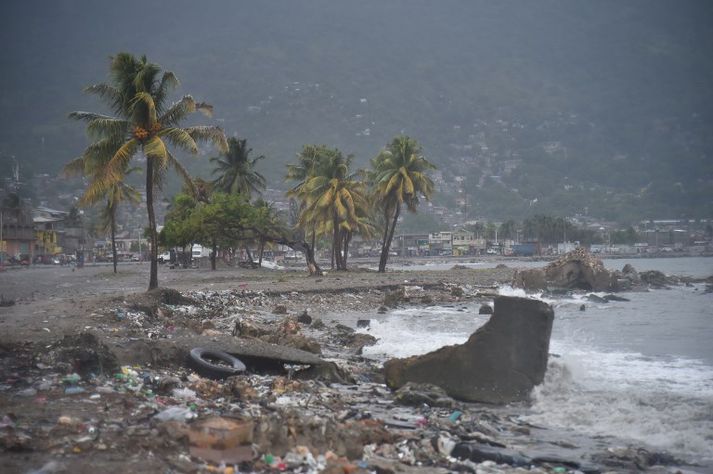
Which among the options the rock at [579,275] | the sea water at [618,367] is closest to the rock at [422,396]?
the sea water at [618,367]

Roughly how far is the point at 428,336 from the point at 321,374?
698cm

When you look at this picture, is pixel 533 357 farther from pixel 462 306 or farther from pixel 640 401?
pixel 462 306

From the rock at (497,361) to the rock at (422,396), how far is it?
0.50 m

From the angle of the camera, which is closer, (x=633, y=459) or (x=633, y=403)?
(x=633, y=459)

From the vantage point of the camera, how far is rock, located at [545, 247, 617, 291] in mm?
39500

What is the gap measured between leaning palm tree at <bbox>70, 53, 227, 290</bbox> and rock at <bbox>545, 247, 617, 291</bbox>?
25.0 metres

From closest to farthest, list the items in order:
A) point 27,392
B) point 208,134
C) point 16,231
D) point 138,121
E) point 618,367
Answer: point 27,392, point 618,367, point 138,121, point 208,134, point 16,231

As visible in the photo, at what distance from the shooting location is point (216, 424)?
6066 mm

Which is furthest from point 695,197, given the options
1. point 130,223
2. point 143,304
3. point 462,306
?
point 143,304

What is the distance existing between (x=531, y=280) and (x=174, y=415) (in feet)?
113

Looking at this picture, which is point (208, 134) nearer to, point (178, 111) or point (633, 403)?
point (178, 111)

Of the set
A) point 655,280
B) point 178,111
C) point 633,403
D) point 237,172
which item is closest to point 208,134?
point 178,111

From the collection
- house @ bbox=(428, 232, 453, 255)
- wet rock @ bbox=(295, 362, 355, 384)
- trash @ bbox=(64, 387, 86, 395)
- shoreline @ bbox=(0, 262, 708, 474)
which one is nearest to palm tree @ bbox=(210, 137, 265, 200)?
shoreline @ bbox=(0, 262, 708, 474)

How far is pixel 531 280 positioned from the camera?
38.8m
